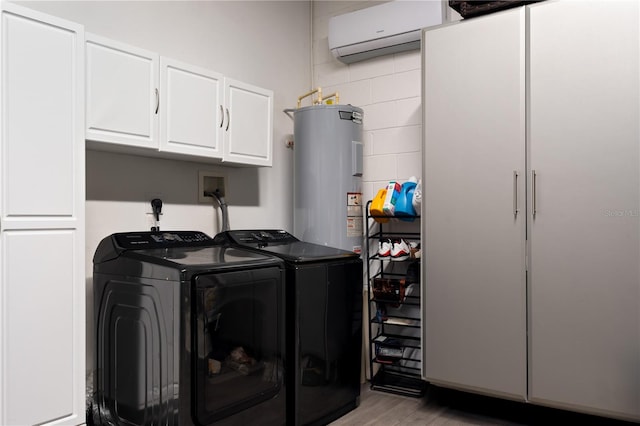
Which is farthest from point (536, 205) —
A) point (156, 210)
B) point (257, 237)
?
point (156, 210)

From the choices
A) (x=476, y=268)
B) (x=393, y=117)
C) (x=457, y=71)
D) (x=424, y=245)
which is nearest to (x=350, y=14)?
(x=393, y=117)

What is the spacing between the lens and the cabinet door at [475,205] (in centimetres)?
254

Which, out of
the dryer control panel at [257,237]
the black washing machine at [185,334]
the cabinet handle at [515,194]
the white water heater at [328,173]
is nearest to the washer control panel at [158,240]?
the black washing machine at [185,334]

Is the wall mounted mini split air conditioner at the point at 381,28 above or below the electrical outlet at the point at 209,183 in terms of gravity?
above

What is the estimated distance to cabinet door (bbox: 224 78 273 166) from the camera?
2963mm

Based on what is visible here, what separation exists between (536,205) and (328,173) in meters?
1.30

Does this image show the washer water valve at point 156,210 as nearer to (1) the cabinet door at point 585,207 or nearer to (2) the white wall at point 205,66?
(2) the white wall at point 205,66

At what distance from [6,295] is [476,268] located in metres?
2.04

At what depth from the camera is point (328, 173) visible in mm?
3328

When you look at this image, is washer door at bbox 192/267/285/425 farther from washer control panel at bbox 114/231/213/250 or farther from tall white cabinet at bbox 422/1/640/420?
tall white cabinet at bbox 422/1/640/420

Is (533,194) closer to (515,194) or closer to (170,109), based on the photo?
(515,194)

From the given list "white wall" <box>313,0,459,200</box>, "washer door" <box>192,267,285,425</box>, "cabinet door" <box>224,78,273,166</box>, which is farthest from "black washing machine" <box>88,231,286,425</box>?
"white wall" <box>313,0,459,200</box>

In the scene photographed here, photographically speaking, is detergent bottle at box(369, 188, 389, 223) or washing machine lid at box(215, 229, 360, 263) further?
detergent bottle at box(369, 188, 389, 223)

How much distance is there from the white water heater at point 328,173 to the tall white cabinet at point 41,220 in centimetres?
150
